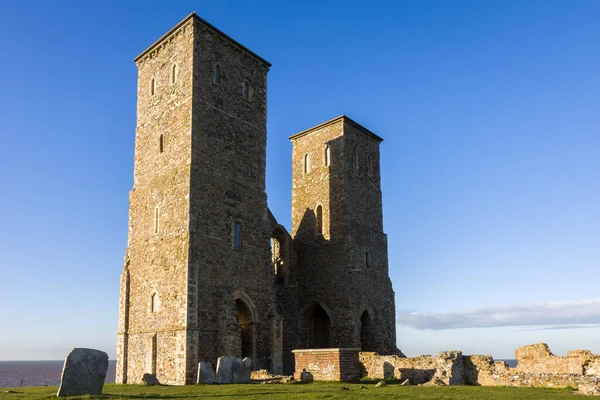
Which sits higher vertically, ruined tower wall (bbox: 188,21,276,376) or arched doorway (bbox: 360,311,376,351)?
ruined tower wall (bbox: 188,21,276,376)

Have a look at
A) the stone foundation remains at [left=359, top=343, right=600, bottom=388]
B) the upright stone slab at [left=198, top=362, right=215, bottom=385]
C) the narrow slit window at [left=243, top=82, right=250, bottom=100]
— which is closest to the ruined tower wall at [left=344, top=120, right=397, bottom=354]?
the narrow slit window at [left=243, top=82, right=250, bottom=100]

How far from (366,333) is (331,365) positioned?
561 inches

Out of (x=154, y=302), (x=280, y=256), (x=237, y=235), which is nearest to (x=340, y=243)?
(x=280, y=256)

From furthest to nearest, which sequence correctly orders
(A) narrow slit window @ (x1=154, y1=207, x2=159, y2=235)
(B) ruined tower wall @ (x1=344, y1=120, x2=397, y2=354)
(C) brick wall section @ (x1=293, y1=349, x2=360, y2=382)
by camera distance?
1. (B) ruined tower wall @ (x1=344, y1=120, x2=397, y2=354)
2. (A) narrow slit window @ (x1=154, y1=207, x2=159, y2=235)
3. (C) brick wall section @ (x1=293, y1=349, x2=360, y2=382)

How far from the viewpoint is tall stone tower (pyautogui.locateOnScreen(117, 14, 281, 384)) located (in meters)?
25.2

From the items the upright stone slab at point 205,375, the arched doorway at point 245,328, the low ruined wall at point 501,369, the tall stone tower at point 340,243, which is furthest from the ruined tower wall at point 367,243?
the upright stone slab at point 205,375

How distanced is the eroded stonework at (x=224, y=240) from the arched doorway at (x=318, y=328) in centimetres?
7

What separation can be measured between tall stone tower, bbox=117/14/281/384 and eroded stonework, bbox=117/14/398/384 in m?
0.06

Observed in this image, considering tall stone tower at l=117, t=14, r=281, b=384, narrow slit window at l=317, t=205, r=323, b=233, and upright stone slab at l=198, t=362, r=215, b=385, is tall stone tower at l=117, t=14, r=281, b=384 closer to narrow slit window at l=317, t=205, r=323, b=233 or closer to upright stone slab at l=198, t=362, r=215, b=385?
upright stone slab at l=198, t=362, r=215, b=385

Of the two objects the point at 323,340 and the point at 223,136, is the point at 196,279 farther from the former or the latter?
the point at 323,340

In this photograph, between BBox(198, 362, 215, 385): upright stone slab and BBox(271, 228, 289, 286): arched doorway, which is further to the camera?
BBox(271, 228, 289, 286): arched doorway

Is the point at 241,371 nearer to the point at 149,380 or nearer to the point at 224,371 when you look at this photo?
the point at 224,371

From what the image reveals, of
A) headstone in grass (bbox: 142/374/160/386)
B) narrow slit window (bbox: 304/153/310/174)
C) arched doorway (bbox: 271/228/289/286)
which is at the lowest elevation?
headstone in grass (bbox: 142/374/160/386)

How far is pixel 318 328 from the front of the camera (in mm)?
34812
